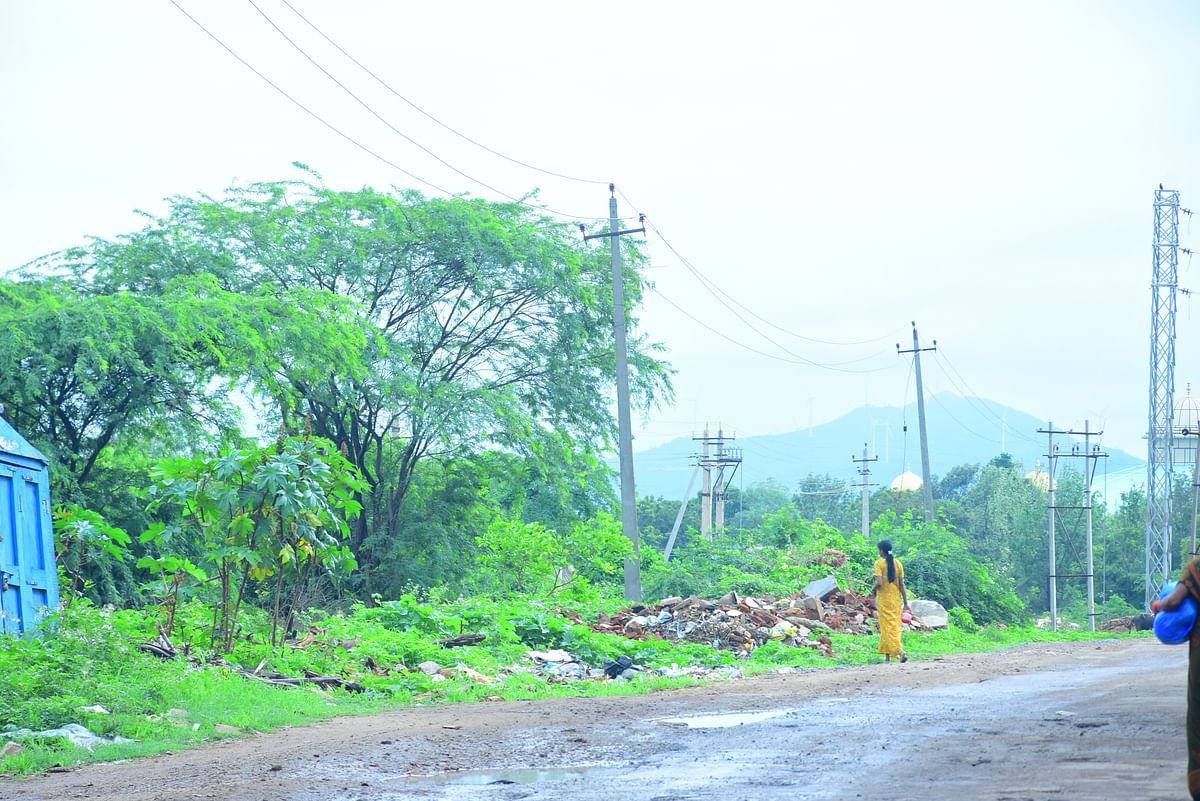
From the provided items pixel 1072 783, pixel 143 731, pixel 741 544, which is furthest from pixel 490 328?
pixel 1072 783

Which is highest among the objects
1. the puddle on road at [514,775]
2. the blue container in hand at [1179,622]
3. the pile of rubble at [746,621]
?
the blue container in hand at [1179,622]

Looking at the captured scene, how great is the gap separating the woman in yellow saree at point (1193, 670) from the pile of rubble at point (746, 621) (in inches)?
523

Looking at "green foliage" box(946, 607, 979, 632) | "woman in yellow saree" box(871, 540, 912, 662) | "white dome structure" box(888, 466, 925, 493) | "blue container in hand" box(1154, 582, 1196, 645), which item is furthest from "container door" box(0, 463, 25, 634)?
"white dome structure" box(888, 466, 925, 493)

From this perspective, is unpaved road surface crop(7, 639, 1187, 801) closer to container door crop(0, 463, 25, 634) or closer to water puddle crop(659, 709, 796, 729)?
water puddle crop(659, 709, 796, 729)

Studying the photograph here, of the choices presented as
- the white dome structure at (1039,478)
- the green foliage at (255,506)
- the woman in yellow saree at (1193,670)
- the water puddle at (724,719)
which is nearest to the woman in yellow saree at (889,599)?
the water puddle at (724,719)

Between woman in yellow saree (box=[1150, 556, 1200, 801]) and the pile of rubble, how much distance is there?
13.3 m

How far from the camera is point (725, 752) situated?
27.9 feet

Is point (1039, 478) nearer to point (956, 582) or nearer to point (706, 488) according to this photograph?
point (706, 488)

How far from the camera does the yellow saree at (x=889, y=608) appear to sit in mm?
17547

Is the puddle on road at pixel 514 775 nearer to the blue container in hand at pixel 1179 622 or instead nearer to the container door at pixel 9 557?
the blue container in hand at pixel 1179 622

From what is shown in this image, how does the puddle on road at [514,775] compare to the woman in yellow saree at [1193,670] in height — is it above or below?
below

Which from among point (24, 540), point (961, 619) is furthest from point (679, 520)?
point (24, 540)

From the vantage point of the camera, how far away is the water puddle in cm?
1023

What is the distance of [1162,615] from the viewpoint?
5.80 m
